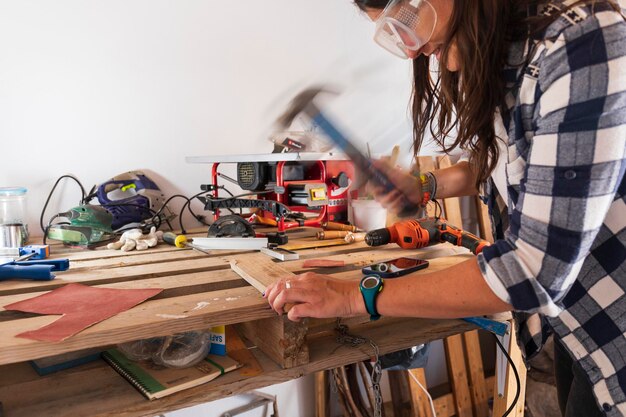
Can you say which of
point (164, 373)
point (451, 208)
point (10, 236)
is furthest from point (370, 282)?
point (451, 208)

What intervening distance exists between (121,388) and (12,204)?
97cm

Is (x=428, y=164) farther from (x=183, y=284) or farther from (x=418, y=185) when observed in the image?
(x=183, y=284)

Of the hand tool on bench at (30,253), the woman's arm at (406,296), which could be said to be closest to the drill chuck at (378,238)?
the woman's arm at (406,296)

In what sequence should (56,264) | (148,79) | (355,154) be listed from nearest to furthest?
1. (56,264)
2. (355,154)
3. (148,79)

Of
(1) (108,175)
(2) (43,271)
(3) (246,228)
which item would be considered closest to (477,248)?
(3) (246,228)

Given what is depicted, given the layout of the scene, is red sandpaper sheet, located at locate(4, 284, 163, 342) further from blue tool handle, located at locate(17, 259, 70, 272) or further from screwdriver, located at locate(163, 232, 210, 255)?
screwdriver, located at locate(163, 232, 210, 255)

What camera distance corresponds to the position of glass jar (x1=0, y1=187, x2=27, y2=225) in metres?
1.47

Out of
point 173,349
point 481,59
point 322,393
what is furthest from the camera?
point 322,393

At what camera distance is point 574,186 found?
595 mm

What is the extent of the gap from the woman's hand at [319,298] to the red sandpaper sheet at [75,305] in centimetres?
28

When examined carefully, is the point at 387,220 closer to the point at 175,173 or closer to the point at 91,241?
the point at 175,173

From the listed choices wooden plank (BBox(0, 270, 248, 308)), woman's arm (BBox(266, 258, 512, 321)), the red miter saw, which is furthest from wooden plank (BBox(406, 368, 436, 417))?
woman's arm (BBox(266, 258, 512, 321))


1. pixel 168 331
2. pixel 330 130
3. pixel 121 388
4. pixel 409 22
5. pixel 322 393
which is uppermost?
pixel 409 22

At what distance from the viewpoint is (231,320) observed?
81 cm
